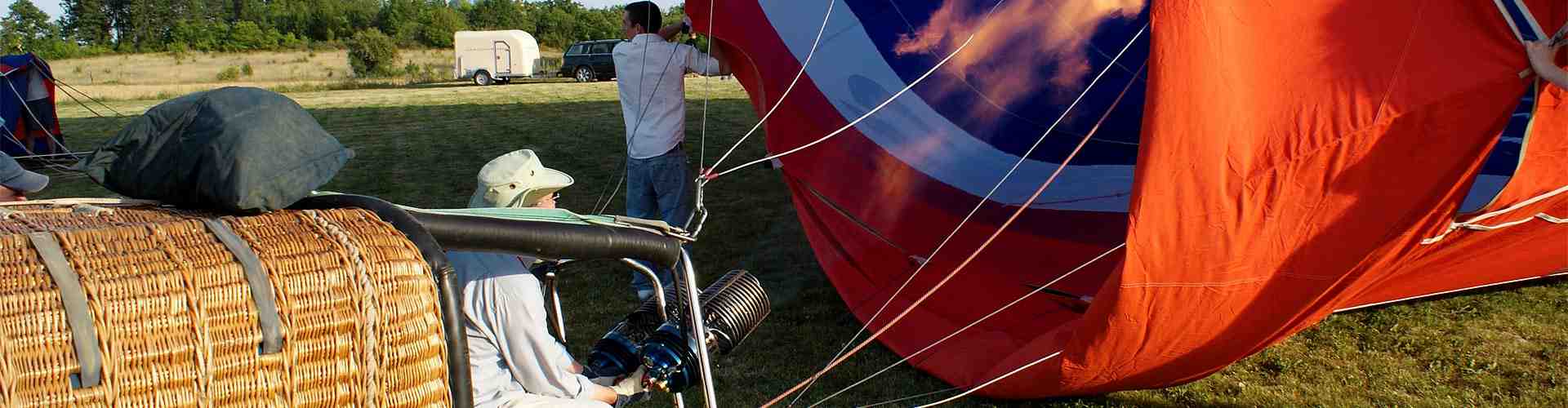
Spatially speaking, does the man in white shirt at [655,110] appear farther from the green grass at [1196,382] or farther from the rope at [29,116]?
the rope at [29,116]

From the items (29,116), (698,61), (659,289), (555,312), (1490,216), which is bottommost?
(29,116)

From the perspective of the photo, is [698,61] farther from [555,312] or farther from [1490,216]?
[1490,216]

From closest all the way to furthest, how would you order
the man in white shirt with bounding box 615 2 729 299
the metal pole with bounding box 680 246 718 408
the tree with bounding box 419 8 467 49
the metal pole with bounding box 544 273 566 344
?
the metal pole with bounding box 680 246 718 408, the metal pole with bounding box 544 273 566 344, the man in white shirt with bounding box 615 2 729 299, the tree with bounding box 419 8 467 49

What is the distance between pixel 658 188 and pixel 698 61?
18.7 inches

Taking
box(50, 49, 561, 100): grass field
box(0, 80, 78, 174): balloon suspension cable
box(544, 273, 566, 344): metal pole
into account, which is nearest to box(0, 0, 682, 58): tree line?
box(50, 49, 561, 100): grass field

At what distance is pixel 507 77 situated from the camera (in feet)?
76.7

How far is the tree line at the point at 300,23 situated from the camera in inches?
1442

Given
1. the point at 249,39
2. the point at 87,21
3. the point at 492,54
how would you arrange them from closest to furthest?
1. the point at 492,54
2. the point at 249,39
3. the point at 87,21

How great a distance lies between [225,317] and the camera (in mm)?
1206

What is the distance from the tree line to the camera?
3662 cm

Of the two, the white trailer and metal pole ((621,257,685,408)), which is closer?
metal pole ((621,257,685,408))

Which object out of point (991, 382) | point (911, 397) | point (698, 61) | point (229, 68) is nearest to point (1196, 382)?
point (991, 382)

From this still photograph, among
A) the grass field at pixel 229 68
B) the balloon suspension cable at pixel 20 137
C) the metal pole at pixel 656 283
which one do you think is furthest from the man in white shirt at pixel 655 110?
the grass field at pixel 229 68

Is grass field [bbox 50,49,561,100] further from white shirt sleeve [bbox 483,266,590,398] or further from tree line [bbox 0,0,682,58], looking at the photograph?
white shirt sleeve [bbox 483,266,590,398]
